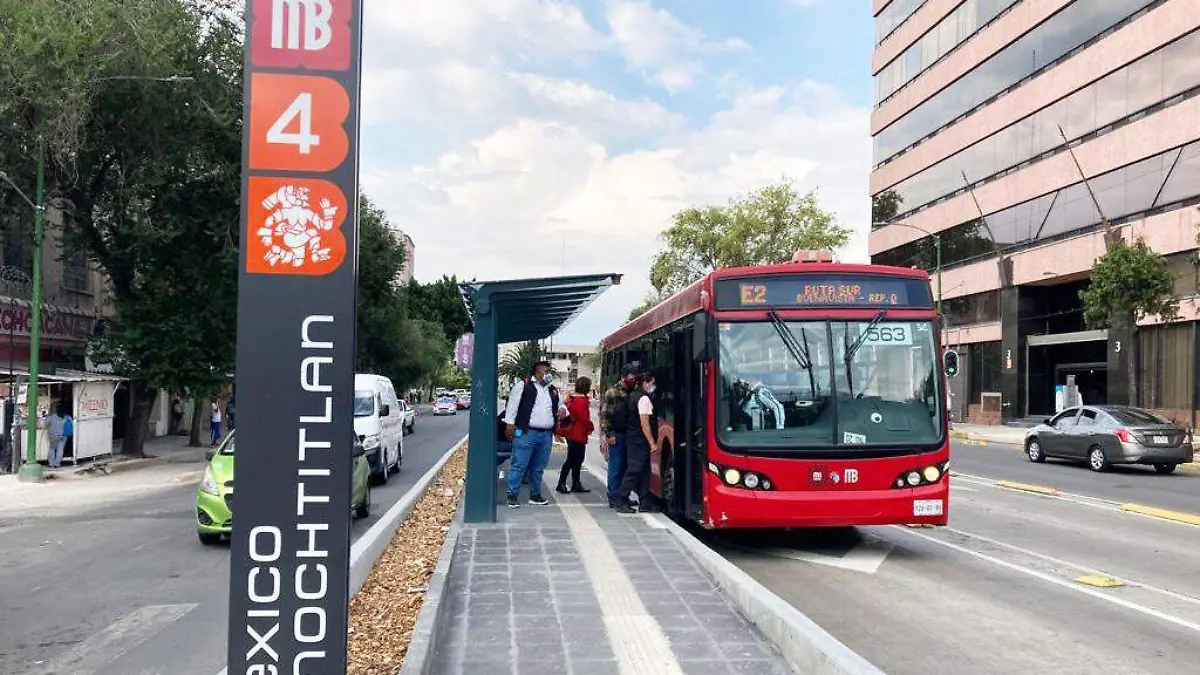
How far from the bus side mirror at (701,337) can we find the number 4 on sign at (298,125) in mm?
6334

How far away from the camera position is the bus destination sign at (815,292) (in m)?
9.87

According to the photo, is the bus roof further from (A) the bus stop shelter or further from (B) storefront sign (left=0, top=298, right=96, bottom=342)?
(B) storefront sign (left=0, top=298, right=96, bottom=342)

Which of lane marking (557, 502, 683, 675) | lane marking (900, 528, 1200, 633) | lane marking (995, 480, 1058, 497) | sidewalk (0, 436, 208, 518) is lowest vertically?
sidewalk (0, 436, 208, 518)

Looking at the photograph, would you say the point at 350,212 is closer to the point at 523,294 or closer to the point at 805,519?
the point at 805,519

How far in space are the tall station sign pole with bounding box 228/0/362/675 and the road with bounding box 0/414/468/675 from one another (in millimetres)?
2921

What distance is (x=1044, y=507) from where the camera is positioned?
14.5 m

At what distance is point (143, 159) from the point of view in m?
25.6

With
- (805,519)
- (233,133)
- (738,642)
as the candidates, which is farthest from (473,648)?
(233,133)

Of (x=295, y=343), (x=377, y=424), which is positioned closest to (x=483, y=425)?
(x=295, y=343)

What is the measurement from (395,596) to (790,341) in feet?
14.8

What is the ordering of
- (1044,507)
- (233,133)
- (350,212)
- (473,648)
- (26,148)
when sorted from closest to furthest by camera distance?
(350,212), (473,648), (1044,507), (26,148), (233,133)

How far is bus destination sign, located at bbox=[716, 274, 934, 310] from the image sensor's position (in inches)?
388

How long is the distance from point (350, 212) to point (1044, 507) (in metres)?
13.3

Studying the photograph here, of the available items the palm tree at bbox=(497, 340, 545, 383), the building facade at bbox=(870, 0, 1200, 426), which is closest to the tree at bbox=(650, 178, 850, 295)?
the building facade at bbox=(870, 0, 1200, 426)
